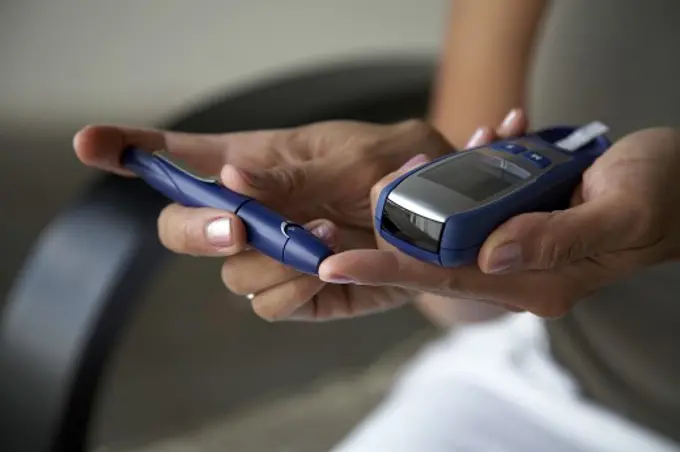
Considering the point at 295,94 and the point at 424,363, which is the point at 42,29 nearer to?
the point at 295,94

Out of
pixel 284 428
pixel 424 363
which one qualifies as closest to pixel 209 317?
pixel 284 428

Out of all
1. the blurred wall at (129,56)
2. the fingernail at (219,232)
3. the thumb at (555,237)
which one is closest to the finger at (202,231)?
the fingernail at (219,232)

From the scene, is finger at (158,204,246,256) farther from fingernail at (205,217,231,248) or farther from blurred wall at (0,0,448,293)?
blurred wall at (0,0,448,293)

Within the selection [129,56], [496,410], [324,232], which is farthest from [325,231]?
[129,56]

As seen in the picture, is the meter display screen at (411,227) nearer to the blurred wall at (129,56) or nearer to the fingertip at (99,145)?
the fingertip at (99,145)

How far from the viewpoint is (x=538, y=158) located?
451mm

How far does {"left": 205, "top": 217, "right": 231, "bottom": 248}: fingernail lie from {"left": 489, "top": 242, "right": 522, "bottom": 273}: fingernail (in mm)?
129

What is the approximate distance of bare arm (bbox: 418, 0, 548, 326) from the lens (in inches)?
27.7

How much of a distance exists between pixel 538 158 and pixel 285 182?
14 centimetres

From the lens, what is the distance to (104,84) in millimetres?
1014

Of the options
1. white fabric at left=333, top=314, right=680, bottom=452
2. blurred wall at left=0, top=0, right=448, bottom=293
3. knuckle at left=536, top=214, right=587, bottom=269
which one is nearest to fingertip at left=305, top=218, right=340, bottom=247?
knuckle at left=536, top=214, right=587, bottom=269

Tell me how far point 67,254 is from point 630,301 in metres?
0.41

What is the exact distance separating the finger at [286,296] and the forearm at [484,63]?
309mm

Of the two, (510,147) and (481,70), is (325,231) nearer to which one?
(510,147)
